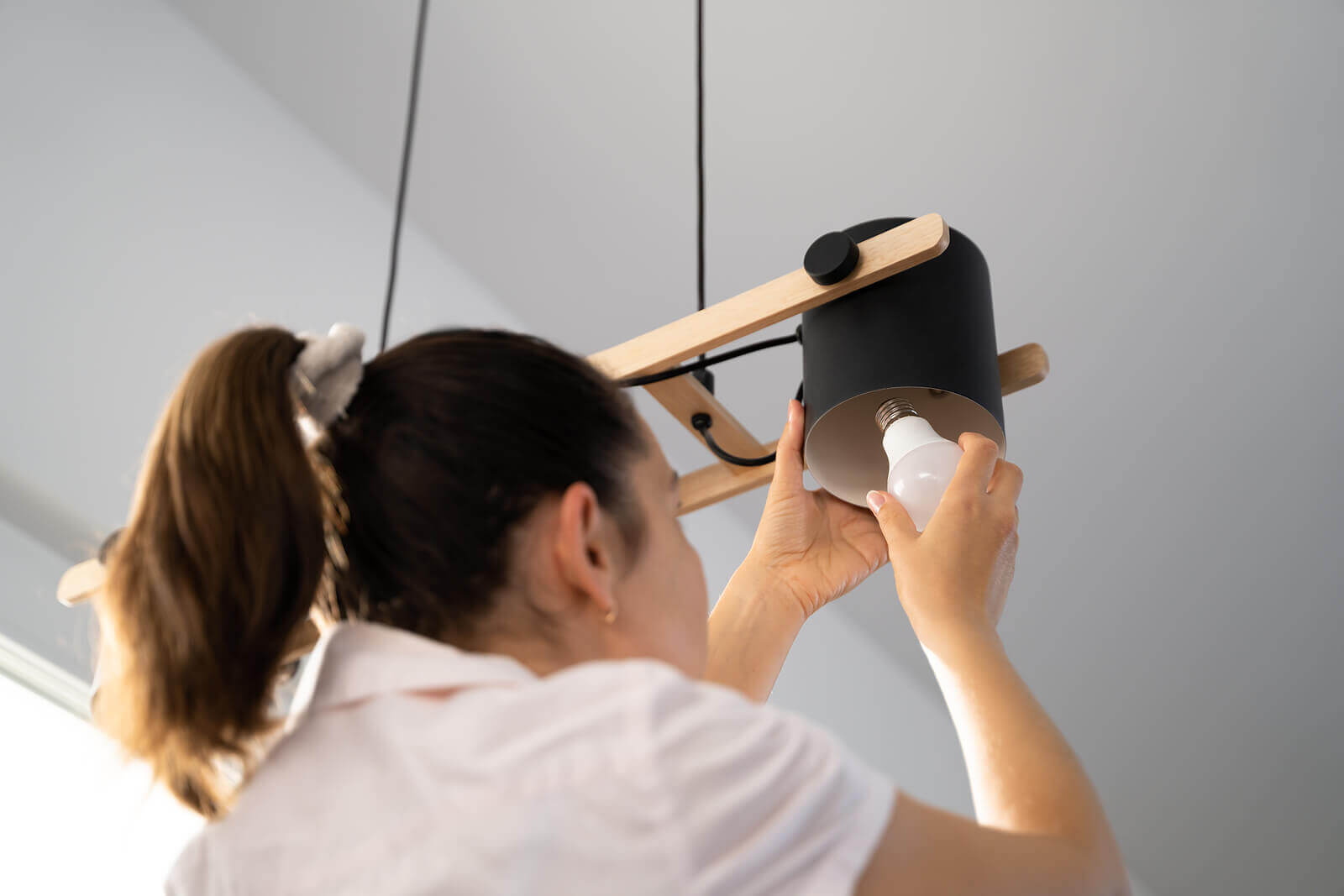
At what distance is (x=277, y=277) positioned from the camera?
1.62m

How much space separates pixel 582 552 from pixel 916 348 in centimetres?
24

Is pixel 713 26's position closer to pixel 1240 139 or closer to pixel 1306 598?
pixel 1240 139

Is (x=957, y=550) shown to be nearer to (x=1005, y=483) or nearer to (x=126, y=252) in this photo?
(x=1005, y=483)

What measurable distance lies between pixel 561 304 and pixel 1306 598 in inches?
61.3

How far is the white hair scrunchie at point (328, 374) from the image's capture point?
0.62 meters

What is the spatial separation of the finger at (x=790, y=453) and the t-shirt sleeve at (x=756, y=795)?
12.0 inches

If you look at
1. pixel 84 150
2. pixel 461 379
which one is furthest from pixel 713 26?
pixel 461 379

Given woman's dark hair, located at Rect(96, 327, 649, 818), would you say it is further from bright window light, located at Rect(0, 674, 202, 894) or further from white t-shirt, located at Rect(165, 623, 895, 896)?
bright window light, located at Rect(0, 674, 202, 894)

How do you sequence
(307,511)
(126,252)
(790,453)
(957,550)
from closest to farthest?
(307,511) < (957,550) < (790,453) < (126,252)

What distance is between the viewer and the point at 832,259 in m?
0.66

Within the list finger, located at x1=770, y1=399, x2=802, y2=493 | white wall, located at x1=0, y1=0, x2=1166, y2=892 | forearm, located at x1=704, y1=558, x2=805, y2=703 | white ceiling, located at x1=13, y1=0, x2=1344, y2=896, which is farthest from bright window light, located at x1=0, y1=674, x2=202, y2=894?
finger, located at x1=770, y1=399, x2=802, y2=493

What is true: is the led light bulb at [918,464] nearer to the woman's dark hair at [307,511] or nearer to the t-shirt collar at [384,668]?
the woman's dark hair at [307,511]

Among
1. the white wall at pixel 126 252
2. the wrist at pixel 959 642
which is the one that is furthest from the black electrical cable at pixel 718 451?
the white wall at pixel 126 252

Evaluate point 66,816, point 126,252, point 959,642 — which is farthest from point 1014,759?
point 126,252
